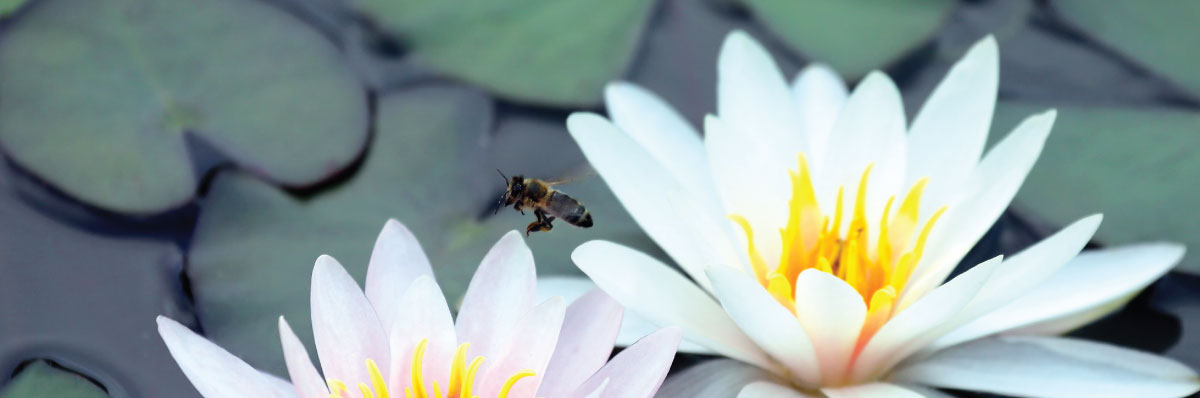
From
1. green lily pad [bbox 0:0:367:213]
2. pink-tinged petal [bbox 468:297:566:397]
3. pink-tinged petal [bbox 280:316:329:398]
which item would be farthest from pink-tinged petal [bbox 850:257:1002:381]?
green lily pad [bbox 0:0:367:213]

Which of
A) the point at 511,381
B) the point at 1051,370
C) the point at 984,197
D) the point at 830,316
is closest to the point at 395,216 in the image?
the point at 511,381

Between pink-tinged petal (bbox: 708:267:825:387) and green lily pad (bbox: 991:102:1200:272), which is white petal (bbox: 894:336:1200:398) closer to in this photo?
pink-tinged petal (bbox: 708:267:825:387)

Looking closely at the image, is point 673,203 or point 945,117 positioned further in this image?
point 945,117

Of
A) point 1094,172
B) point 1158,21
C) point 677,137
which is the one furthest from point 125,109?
point 1158,21

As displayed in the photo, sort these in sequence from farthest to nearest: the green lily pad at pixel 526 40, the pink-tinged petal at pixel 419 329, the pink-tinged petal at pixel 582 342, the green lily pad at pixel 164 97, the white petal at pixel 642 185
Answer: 1. the green lily pad at pixel 526 40
2. the green lily pad at pixel 164 97
3. the white petal at pixel 642 185
4. the pink-tinged petal at pixel 582 342
5. the pink-tinged petal at pixel 419 329

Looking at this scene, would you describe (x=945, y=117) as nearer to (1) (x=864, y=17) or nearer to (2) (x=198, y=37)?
(1) (x=864, y=17)

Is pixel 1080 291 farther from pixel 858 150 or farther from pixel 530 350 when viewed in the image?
pixel 530 350

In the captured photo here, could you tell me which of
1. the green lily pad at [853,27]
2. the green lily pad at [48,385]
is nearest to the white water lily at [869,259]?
the green lily pad at [853,27]

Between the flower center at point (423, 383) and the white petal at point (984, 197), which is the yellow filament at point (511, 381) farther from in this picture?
the white petal at point (984, 197)
